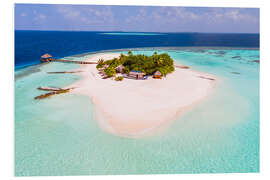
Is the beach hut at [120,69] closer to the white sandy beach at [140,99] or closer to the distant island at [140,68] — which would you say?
the distant island at [140,68]

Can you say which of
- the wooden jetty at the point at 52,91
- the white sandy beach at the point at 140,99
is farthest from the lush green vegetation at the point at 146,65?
the wooden jetty at the point at 52,91

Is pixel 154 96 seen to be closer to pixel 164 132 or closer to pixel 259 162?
pixel 164 132

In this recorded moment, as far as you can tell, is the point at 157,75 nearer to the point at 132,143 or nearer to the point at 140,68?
the point at 140,68

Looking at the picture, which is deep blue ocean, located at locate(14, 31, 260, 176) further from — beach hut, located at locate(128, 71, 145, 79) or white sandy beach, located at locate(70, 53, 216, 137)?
beach hut, located at locate(128, 71, 145, 79)

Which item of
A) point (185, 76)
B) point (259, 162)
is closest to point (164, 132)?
point (259, 162)

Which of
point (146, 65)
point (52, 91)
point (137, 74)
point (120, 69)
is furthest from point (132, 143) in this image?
point (120, 69)
